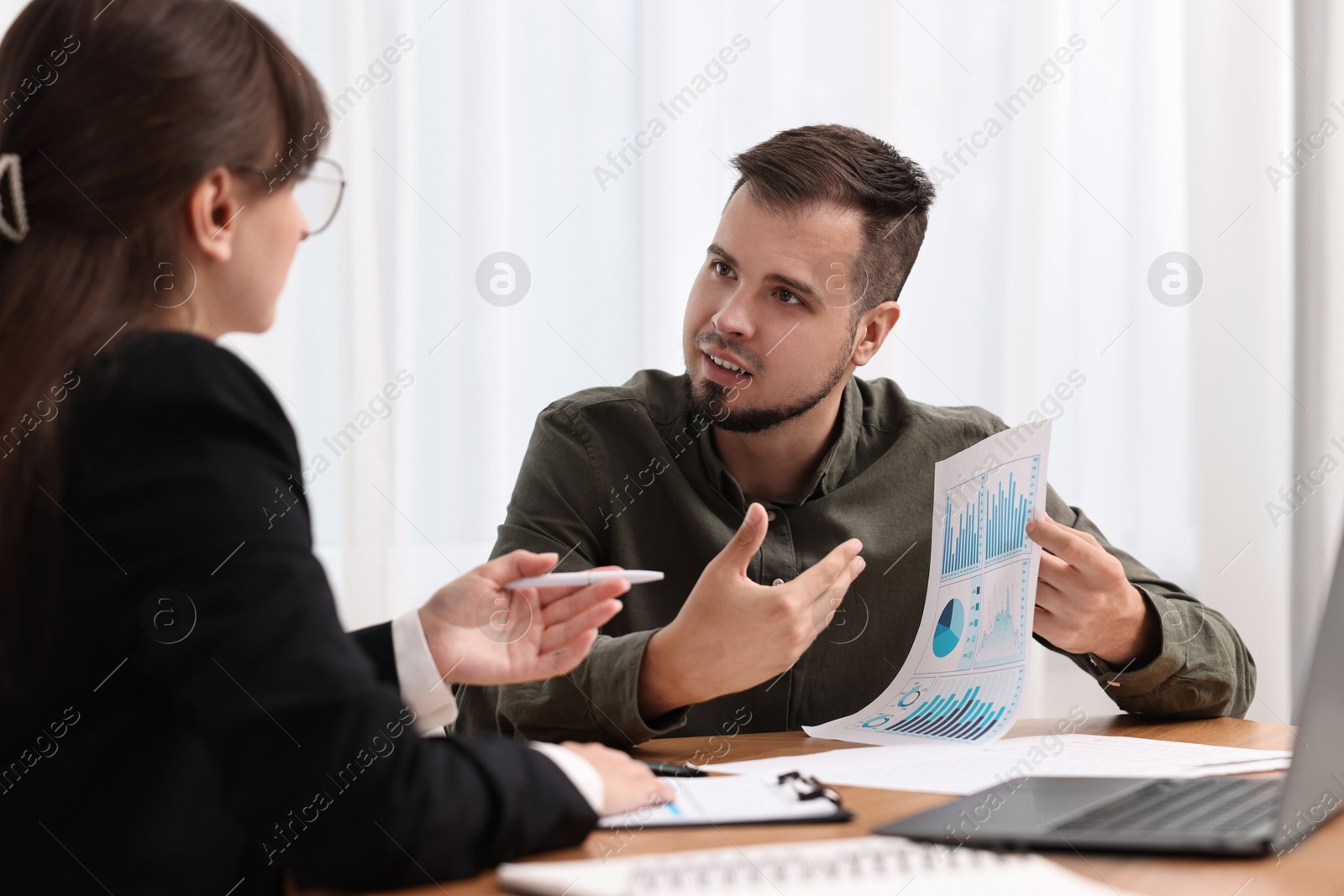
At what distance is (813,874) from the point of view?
60cm

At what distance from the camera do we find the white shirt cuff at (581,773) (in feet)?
2.32

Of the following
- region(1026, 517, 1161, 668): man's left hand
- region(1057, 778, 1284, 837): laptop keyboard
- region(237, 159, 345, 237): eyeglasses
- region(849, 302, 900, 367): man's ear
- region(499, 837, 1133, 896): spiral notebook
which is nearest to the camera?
region(499, 837, 1133, 896): spiral notebook

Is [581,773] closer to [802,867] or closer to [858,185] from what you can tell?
[802,867]

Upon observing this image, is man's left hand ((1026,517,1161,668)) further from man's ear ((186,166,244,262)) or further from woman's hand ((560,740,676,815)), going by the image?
man's ear ((186,166,244,262))

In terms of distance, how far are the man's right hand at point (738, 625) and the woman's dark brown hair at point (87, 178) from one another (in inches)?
22.9

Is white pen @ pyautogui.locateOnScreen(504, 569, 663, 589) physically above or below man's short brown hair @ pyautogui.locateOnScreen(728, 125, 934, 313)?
below

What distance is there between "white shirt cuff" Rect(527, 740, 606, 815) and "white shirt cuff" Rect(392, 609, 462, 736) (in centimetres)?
22

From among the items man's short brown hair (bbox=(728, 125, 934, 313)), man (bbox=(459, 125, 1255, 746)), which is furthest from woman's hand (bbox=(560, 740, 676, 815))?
man's short brown hair (bbox=(728, 125, 934, 313))

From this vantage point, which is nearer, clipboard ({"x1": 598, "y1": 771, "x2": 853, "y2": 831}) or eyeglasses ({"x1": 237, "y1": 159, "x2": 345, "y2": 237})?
clipboard ({"x1": 598, "y1": 771, "x2": 853, "y2": 831})

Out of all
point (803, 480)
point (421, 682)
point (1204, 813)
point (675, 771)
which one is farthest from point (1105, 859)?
point (803, 480)

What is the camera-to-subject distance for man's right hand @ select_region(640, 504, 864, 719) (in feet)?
3.59

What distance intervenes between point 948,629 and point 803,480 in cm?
41

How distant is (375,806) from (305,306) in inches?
75.8

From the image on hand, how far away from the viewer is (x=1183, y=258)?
92.5 inches
